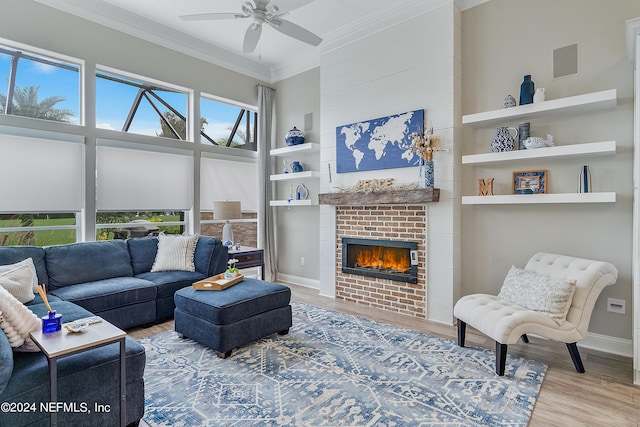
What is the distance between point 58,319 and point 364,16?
4.32m

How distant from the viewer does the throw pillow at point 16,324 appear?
1664mm

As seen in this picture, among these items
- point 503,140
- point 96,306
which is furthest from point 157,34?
point 503,140

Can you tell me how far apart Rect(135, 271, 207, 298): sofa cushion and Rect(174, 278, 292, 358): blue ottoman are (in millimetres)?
579

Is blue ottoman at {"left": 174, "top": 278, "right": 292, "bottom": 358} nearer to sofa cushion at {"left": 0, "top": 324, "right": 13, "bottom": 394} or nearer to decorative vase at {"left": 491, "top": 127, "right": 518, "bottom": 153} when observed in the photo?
sofa cushion at {"left": 0, "top": 324, "right": 13, "bottom": 394}

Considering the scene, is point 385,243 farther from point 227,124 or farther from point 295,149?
point 227,124

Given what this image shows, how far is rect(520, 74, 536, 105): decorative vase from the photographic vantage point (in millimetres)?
3197

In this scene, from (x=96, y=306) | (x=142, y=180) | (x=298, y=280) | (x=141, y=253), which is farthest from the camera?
(x=298, y=280)

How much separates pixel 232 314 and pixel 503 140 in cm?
301

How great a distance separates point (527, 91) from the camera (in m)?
3.20

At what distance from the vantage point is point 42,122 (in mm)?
3695

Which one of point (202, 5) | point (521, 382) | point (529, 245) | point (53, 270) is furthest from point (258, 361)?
point (202, 5)

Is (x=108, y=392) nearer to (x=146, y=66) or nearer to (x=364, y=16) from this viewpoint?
(x=146, y=66)

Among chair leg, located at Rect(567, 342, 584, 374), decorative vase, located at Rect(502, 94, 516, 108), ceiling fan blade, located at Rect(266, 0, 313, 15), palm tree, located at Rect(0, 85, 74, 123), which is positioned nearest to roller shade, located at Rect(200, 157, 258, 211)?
palm tree, located at Rect(0, 85, 74, 123)

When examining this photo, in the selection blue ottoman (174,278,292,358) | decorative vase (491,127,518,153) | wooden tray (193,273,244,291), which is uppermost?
decorative vase (491,127,518,153)
